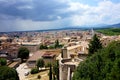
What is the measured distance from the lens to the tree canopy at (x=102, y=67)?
2603cm

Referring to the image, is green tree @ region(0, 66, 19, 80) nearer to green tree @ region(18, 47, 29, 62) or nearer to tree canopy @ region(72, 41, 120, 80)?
tree canopy @ region(72, 41, 120, 80)

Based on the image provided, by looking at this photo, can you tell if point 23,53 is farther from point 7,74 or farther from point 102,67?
point 102,67

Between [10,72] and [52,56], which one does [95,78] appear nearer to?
[10,72]

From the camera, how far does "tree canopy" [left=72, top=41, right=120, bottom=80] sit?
26.0 meters

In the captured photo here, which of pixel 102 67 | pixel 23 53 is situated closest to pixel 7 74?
pixel 102 67

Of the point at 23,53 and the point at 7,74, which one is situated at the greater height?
the point at 7,74

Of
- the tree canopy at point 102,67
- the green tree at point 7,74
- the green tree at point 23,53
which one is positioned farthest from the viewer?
the green tree at point 23,53

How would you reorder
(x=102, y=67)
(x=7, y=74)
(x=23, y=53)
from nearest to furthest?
(x=102, y=67) → (x=7, y=74) → (x=23, y=53)

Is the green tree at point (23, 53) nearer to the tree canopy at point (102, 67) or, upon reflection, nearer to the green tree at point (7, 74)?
the green tree at point (7, 74)

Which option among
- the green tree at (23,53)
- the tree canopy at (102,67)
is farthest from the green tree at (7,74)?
the green tree at (23,53)

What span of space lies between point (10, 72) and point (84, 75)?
649 inches

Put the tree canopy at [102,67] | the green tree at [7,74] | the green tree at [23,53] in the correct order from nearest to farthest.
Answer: the tree canopy at [102,67]
the green tree at [7,74]
the green tree at [23,53]

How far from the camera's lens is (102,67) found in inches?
1112

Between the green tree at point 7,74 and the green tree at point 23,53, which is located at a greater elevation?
the green tree at point 7,74
